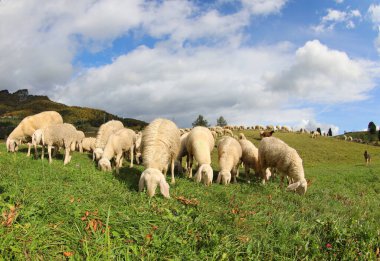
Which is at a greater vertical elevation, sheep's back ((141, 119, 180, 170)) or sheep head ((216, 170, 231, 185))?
sheep's back ((141, 119, 180, 170))

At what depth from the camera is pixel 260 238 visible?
6461 millimetres

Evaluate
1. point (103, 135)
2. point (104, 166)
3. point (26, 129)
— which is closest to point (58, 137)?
point (103, 135)

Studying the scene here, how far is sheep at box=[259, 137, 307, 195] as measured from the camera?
44.5ft

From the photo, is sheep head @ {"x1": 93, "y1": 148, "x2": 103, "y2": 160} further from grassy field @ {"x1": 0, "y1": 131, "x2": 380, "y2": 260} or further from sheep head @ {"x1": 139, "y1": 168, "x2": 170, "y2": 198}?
sheep head @ {"x1": 139, "y1": 168, "x2": 170, "y2": 198}

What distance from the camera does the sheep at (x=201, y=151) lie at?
1277 cm

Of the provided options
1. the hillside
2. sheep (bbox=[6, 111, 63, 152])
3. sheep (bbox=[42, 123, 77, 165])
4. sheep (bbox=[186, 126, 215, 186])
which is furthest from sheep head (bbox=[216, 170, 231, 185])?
the hillside

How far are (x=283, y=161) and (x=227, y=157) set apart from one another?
8.34 feet

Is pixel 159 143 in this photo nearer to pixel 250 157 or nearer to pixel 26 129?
pixel 250 157

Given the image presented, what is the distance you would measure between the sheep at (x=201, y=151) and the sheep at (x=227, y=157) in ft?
2.03

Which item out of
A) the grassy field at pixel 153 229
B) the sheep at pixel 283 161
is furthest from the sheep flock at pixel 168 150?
the grassy field at pixel 153 229

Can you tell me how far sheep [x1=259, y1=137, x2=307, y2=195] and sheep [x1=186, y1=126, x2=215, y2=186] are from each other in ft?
8.94

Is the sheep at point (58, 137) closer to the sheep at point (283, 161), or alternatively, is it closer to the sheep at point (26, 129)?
the sheep at point (26, 129)

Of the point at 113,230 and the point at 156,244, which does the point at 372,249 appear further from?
the point at 113,230

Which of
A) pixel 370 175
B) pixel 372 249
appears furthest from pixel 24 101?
pixel 372 249
